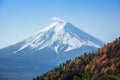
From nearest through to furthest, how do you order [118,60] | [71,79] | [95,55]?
[118,60]
[71,79]
[95,55]

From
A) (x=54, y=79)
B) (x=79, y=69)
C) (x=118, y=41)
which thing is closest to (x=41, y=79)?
(x=54, y=79)

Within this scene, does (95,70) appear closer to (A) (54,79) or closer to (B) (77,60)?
(A) (54,79)

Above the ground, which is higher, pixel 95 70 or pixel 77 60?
pixel 77 60

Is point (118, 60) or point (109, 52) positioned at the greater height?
point (109, 52)

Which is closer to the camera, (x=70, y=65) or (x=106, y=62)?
(x=106, y=62)

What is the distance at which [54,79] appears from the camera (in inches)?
4205

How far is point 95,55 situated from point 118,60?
73.5 ft

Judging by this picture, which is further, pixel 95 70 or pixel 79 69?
pixel 79 69

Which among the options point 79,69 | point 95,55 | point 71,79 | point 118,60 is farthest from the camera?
point 95,55

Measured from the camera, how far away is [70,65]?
118 m

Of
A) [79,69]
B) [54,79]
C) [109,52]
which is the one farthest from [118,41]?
[54,79]

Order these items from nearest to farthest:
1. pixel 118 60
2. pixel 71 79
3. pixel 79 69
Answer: pixel 118 60
pixel 71 79
pixel 79 69

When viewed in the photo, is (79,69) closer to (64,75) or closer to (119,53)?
(64,75)

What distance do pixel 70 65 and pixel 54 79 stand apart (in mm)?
12756
